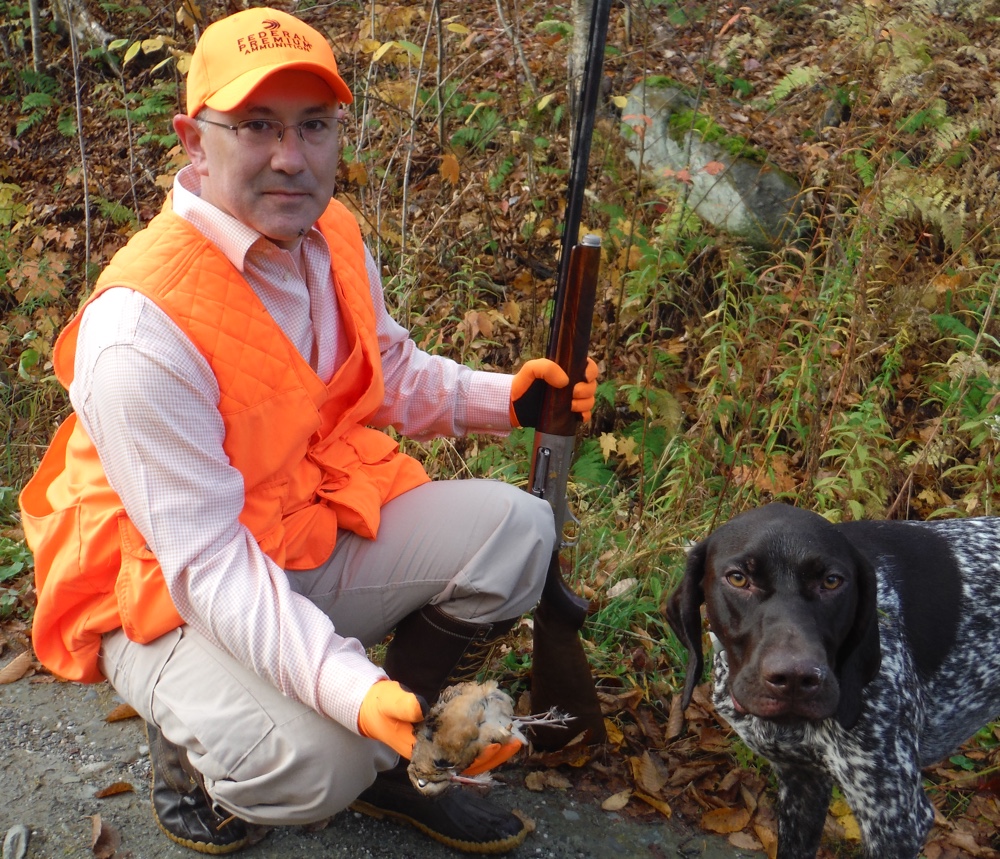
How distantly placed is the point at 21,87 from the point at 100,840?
28.9ft

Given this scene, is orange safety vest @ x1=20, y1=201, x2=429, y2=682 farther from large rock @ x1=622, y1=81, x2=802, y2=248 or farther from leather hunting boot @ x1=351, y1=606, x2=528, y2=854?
large rock @ x1=622, y1=81, x2=802, y2=248

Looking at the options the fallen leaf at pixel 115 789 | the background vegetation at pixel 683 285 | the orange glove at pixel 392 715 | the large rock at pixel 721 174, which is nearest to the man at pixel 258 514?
the orange glove at pixel 392 715

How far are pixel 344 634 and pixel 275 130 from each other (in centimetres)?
153

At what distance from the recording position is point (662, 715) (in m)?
3.79

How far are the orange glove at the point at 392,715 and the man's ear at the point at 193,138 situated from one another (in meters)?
1.51

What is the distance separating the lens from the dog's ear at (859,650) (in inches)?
107

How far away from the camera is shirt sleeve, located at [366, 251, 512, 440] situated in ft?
11.3

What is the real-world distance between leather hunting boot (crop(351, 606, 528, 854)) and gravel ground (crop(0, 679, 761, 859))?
0.08m

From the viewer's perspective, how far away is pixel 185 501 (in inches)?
94.0

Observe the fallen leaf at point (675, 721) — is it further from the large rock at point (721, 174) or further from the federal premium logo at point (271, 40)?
the large rock at point (721, 174)

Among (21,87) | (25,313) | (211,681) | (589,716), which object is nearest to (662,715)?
(589,716)

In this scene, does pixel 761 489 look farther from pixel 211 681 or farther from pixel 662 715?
pixel 211 681

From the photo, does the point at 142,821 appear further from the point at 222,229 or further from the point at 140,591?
the point at 222,229

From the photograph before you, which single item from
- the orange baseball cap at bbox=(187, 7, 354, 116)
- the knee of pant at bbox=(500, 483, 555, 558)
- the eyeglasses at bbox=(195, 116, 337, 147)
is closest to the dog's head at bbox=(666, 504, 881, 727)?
the knee of pant at bbox=(500, 483, 555, 558)
